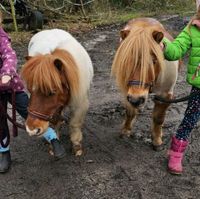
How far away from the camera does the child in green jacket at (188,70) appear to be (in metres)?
2.97

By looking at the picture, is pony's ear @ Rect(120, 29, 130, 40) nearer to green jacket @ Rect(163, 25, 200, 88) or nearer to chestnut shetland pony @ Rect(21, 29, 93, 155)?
green jacket @ Rect(163, 25, 200, 88)

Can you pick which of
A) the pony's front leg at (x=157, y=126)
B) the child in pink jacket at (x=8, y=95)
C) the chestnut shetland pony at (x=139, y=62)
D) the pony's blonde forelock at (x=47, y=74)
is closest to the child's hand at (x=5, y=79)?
the child in pink jacket at (x=8, y=95)

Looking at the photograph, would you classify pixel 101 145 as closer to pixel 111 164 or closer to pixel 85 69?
pixel 111 164

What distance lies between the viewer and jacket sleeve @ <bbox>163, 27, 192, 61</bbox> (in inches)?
116

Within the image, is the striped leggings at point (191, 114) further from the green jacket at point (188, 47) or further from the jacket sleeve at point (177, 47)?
the jacket sleeve at point (177, 47)

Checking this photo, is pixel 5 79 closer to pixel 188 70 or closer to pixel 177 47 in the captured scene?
pixel 177 47

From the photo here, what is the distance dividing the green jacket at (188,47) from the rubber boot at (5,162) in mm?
1529

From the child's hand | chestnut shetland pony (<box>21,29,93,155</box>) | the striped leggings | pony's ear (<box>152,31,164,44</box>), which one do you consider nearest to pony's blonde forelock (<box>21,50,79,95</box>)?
chestnut shetland pony (<box>21,29,93,155</box>)

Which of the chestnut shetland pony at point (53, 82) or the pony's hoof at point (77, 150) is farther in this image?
the pony's hoof at point (77, 150)

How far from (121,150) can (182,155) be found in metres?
0.55

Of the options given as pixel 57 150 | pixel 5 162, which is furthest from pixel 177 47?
pixel 5 162

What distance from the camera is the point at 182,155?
3449mm

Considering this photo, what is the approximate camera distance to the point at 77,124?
11.3 feet

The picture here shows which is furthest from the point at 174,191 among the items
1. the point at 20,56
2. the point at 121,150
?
the point at 20,56
